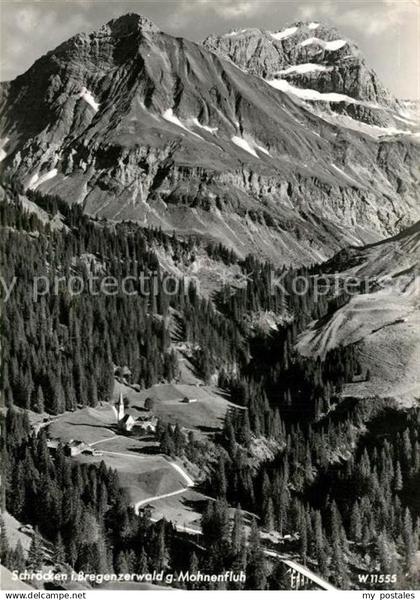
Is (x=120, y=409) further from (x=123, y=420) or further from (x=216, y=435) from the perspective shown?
(x=216, y=435)

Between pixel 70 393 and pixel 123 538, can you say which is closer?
pixel 123 538

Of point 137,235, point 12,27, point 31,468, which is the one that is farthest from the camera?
point 137,235

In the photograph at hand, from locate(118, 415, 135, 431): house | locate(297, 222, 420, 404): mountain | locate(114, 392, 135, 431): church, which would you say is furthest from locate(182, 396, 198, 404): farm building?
locate(297, 222, 420, 404): mountain

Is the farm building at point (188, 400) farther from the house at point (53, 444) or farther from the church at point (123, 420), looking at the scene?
the house at point (53, 444)

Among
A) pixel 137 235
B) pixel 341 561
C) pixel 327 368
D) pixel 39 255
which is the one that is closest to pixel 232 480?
pixel 341 561

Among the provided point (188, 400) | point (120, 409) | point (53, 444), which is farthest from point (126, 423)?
point (188, 400)

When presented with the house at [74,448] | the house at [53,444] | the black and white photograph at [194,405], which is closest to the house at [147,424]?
the black and white photograph at [194,405]

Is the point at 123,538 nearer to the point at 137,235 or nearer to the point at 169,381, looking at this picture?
the point at 169,381

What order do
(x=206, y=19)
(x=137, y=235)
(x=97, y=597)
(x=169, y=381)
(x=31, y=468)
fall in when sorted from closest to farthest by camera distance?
1. (x=97, y=597)
2. (x=31, y=468)
3. (x=206, y=19)
4. (x=169, y=381)
5. (x=137, y=235)
